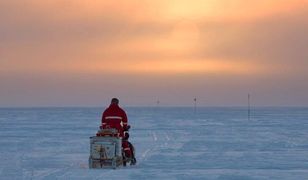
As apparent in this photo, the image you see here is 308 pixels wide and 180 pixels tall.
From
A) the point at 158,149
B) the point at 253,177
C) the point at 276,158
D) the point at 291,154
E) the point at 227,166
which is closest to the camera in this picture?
the point at 253,177

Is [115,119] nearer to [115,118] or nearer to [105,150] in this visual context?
[115,118]

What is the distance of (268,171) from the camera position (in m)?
14.1

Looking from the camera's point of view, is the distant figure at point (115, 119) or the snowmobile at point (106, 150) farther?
the distant figure at point (115, 119)

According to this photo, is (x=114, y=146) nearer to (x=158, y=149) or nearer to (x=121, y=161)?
(x=121, y=161)

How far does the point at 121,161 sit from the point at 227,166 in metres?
2.30

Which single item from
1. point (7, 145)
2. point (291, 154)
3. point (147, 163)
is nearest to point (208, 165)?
point (147, 163)

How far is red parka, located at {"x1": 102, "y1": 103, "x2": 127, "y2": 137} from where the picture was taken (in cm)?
1528

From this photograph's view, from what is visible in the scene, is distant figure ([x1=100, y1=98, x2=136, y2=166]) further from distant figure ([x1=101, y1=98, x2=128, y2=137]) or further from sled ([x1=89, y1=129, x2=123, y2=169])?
sled ([x1=89, y1=129, x2=123, y2=169])

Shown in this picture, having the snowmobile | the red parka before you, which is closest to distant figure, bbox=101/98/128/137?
the red parka

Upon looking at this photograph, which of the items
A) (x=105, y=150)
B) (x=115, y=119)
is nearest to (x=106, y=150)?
(x=105, y=150)

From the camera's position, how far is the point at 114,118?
50.2 ft

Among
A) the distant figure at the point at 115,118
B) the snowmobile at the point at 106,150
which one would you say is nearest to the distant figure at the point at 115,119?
the distant figure at the point at 115,118

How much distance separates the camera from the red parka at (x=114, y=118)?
50.1 feet

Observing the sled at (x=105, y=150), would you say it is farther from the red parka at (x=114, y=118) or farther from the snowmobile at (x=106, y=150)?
the red parka at (x=114, y=118)
